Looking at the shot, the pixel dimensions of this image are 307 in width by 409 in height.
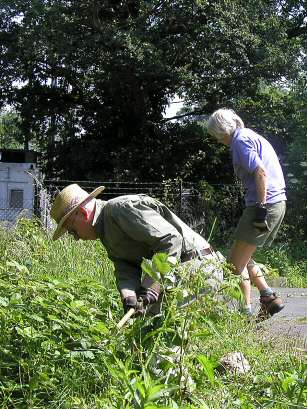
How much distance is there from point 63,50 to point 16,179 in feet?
11.8

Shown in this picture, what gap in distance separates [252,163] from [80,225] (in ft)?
6.09

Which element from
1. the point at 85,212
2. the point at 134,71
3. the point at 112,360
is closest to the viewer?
the point at 112,360

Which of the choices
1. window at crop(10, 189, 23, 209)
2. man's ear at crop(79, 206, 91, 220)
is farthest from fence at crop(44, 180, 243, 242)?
man's ear at crop(79, 206, 91, 220)

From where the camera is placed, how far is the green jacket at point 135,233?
139 inches

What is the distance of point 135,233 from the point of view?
359 centimetres

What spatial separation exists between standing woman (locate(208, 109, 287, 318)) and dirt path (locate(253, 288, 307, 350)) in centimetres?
13

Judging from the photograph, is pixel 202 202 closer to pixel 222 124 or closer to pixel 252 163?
pixel 222 124

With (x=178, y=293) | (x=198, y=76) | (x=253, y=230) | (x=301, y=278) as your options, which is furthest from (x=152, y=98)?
(x=178, y=293)

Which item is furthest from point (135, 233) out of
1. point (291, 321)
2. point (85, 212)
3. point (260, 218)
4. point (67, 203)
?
point (291, 321)

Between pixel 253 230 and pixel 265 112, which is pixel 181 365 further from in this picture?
pixel 265 112

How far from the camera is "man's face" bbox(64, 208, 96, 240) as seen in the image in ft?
12.2

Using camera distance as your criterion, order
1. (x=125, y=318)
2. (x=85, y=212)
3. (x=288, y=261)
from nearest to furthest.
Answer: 1. (x=125, y=318)
2. (x=85, y=212)
3. (x=288, y=261)

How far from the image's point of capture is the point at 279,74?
18.9 m

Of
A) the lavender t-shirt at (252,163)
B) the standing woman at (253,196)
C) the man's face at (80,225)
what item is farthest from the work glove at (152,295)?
the lavender t-shirt at (252,163)
